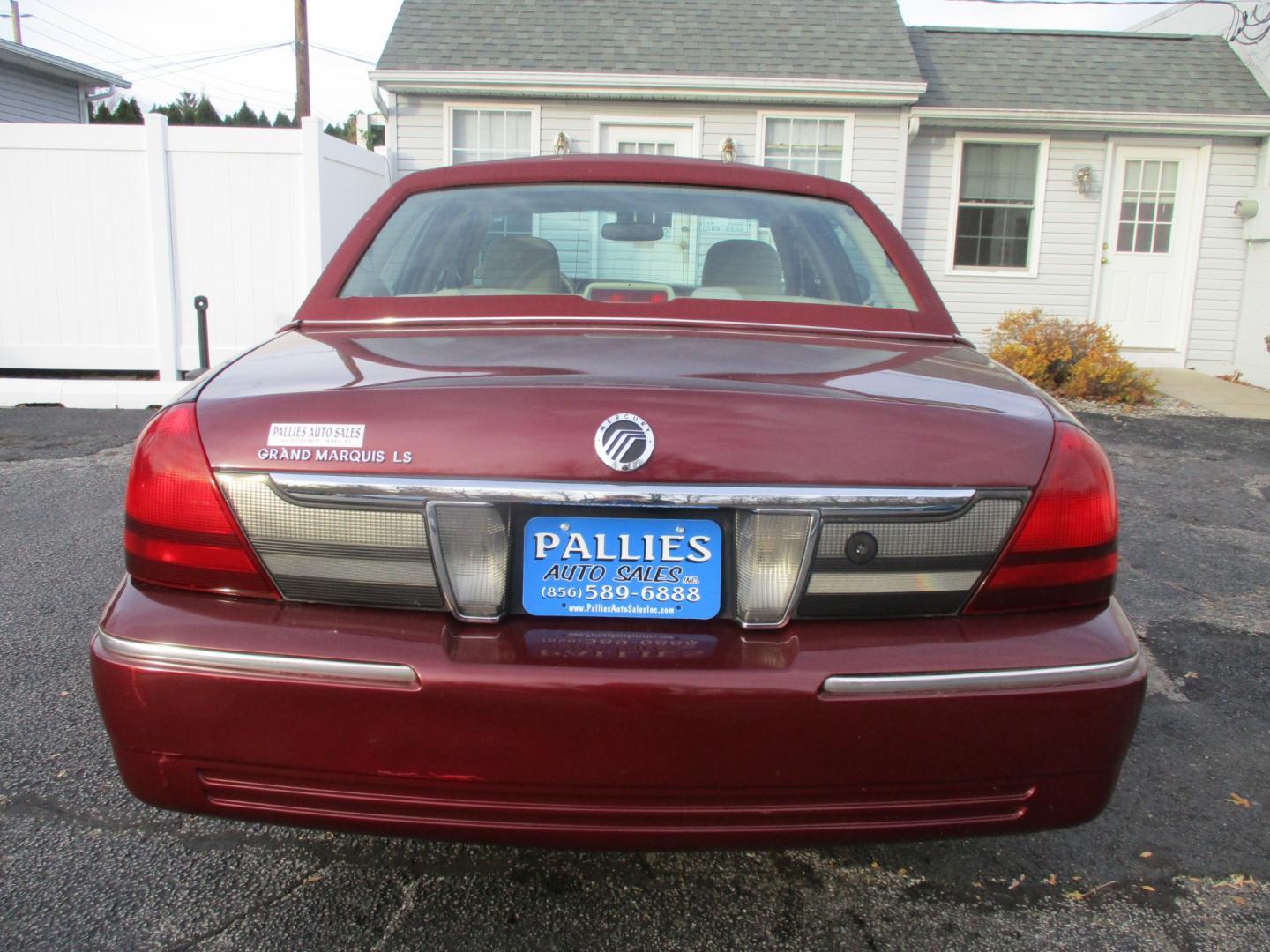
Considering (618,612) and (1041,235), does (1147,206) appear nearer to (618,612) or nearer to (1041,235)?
(1041,235)

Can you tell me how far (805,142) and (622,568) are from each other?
36.3ft

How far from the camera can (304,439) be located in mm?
1660

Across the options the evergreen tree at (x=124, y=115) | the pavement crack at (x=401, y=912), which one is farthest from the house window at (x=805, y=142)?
the evergreen tree at (x=124, y=115)

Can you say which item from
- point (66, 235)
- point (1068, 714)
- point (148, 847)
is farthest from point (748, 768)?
point (66, 235)

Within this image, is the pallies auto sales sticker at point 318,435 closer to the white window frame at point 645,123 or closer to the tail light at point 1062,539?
the tail light at point 1062,539

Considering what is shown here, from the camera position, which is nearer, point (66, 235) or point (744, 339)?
point (744, 339)

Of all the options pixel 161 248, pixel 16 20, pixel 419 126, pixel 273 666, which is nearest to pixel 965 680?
pixel 273 666

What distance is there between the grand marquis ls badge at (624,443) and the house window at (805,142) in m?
10.8

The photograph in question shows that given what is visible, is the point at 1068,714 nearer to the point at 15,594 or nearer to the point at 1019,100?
the point at 15,594

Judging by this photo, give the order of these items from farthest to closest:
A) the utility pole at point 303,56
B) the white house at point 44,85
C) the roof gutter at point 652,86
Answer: the white house at point 44,85 < the utility pole at point 303,56 < the roof gutter at point 652,86

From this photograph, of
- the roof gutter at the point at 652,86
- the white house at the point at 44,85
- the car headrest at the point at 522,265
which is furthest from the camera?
the white house at the point at 44,85

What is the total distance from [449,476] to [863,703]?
73 cm

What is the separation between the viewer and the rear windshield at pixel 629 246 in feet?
8.76

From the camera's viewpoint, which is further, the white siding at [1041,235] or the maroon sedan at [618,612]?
the white siding at [1041,235]
